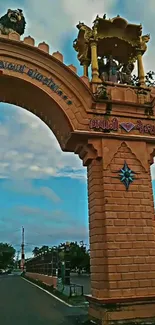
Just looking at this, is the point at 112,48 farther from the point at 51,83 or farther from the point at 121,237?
the point at 121,237

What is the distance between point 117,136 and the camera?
7.75 metres

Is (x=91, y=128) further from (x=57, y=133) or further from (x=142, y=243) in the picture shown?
(x=142, y=243)

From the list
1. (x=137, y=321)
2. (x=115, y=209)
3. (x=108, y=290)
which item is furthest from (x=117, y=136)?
(x=137, y=321)

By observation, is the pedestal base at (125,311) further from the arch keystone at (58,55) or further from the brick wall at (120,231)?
the arch keystone at (58,55)

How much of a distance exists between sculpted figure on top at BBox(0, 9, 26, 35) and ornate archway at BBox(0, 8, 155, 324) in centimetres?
84

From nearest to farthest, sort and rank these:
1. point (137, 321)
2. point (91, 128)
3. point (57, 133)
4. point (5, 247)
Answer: point (137, 321)
point (91, 128)
point (57, 133)
point (5, 247)

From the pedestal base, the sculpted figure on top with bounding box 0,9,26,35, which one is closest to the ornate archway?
the pedestal base

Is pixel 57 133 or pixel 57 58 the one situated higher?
pixel 57 58

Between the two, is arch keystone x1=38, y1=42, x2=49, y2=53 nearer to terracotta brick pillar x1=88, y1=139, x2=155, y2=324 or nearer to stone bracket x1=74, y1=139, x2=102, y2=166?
stone bracket x1=74, y1=139, x2=102, y2=166

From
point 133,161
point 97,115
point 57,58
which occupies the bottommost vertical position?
point 133,161

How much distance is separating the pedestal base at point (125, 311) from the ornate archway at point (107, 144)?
2 centimetres

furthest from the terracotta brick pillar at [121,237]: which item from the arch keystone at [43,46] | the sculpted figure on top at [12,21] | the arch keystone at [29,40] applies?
the sculpted figure on top at [12,21]

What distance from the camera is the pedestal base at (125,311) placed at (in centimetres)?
645

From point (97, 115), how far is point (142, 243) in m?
3.07
